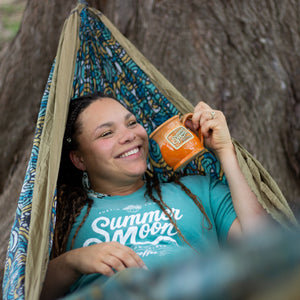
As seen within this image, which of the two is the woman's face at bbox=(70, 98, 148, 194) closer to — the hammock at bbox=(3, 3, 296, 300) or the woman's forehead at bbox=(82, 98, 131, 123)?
the woman's forehead at bbox=(82, 98, 131, 123)

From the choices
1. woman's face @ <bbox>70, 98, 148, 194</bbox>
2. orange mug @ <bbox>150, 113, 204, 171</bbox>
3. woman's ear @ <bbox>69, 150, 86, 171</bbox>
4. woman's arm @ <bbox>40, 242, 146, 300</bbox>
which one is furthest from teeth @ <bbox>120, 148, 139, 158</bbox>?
woman's arm @ <bbox>40, 242, 146, 300</bbox>

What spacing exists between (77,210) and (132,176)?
0.90 ft

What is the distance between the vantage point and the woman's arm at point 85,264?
134 cm

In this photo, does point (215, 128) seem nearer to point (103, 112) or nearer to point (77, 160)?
point (103, 112)

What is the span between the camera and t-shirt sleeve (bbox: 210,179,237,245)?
1.74 m

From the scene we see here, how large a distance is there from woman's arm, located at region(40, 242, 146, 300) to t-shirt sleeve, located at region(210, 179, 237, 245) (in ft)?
1.66

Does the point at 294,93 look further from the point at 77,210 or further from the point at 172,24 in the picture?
the point at 77,210

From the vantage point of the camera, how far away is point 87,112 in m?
1.90

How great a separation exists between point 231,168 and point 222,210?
19 cm

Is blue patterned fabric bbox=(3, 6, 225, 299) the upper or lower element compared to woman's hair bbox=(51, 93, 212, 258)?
upper

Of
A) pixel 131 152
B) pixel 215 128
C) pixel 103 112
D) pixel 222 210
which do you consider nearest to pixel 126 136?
pixel 131 152

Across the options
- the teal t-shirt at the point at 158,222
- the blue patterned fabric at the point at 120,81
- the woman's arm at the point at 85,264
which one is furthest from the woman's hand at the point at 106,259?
the blue patterned fabric at the point at 120,81

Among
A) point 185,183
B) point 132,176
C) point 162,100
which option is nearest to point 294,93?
point 162,100

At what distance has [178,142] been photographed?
5.82 ft
